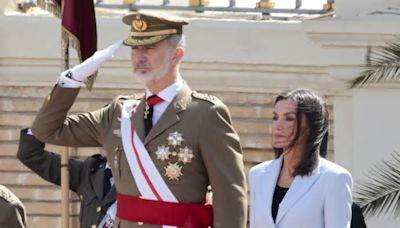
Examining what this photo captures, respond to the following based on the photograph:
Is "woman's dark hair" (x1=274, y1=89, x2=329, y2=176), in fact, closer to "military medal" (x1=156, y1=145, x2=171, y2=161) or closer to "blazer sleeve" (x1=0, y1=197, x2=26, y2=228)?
"military medal" (x1=156, y1=145, x2=171, y2=161)

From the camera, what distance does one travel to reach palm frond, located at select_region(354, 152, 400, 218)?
26.5ft

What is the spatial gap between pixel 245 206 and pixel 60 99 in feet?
2.62

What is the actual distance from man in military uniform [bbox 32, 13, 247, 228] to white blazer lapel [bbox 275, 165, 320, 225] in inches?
7.5

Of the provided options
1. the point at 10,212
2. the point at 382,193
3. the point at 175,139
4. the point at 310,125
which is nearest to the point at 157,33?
the point at 175,139

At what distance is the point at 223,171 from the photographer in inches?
229

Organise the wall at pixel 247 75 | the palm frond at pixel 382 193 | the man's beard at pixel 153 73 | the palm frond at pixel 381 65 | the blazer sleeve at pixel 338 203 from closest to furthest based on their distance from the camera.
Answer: the blazer sleeve at pixel 338 203, the man's beard at pixel 153 73, the palm frond at pixel 382 193, the palm frond at pixel 381 65, the wall at pixel 247 75

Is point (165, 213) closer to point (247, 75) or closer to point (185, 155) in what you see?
point (185, 155)

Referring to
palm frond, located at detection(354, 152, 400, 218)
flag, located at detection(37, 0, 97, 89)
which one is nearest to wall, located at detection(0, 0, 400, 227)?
palm frond, located at detection(354, 152, 400, 218)

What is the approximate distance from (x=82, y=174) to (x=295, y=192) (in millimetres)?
2432

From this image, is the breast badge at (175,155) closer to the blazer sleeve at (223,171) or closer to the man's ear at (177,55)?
the blazer sleeve at (223,171)

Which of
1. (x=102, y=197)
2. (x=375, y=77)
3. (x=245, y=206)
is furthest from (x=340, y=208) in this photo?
(x=375, y=77)

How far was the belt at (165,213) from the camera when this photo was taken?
5844mm

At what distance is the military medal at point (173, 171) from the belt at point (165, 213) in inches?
3.9

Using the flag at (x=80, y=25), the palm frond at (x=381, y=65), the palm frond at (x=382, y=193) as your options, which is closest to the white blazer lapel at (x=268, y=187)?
the flag at (x=80, y=25)
